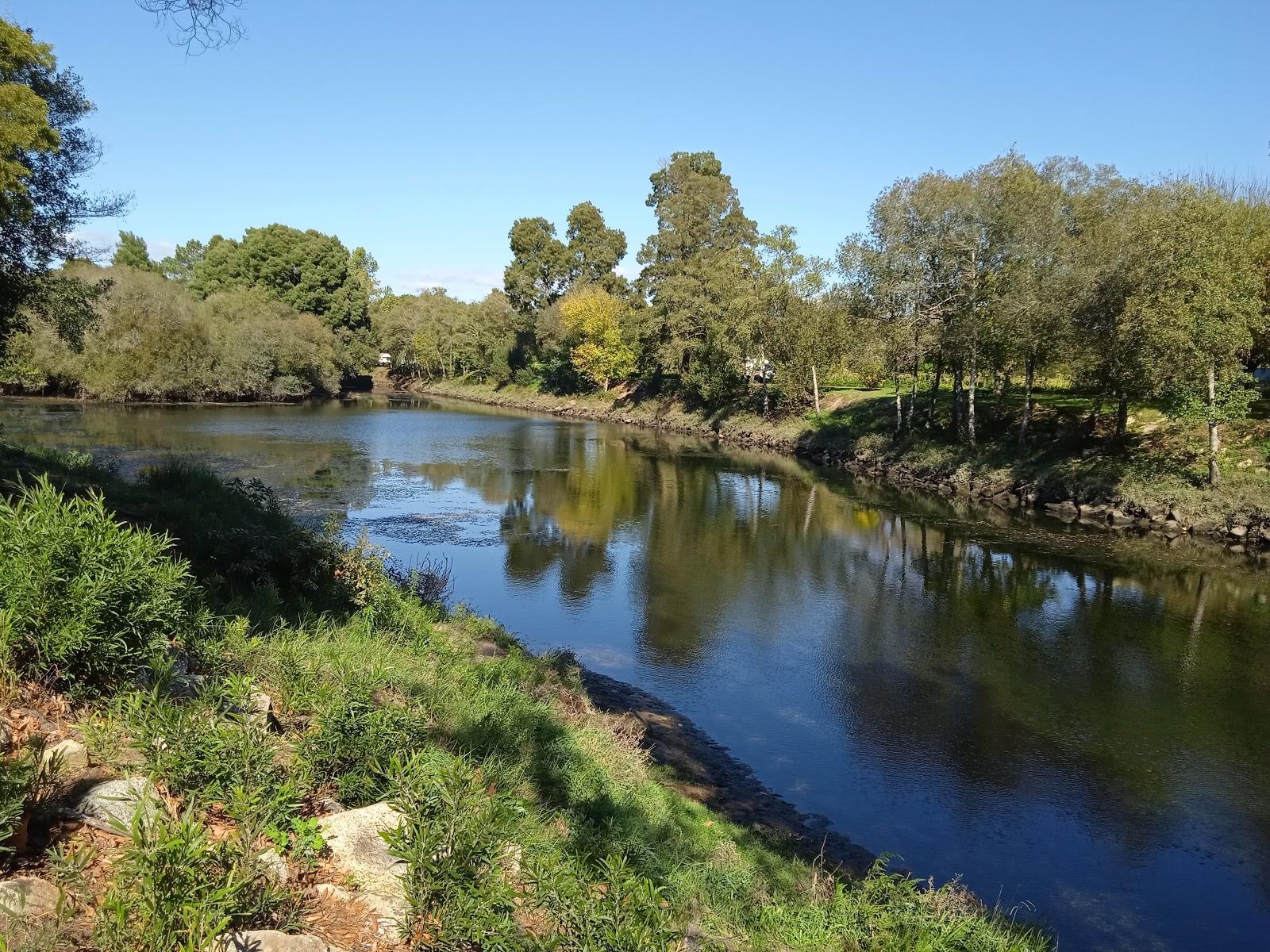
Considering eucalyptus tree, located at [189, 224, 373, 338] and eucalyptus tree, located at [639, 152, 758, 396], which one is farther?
eucalyptus tree, located at [189, 224, 373, 338]

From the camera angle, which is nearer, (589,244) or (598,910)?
(598,910)

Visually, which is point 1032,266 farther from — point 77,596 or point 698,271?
point 77,596

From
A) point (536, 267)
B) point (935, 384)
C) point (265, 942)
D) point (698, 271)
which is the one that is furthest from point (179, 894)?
point (536, 267)

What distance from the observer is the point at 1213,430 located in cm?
2553

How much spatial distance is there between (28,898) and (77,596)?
224 cm

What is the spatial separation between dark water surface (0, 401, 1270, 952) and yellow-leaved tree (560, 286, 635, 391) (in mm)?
35778

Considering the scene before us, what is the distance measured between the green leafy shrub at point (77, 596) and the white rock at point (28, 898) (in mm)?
1830

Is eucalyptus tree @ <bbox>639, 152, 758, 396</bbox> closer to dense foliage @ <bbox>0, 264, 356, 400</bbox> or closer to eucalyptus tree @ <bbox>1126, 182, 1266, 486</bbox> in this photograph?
eucalyptus tree @ <bbox>1126, 182, 1266, 486</bbox>

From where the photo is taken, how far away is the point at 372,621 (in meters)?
11.2

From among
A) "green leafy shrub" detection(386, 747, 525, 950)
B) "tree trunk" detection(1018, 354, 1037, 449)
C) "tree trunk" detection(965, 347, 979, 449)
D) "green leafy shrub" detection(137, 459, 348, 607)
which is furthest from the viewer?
"tree trunk" detection(965, 347, 979, 449)

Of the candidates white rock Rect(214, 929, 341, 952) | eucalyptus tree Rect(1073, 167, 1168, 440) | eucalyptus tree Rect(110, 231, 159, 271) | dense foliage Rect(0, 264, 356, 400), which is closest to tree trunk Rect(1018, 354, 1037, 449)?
eucalyptus tree Rect(1073, 167, 1168, 440)

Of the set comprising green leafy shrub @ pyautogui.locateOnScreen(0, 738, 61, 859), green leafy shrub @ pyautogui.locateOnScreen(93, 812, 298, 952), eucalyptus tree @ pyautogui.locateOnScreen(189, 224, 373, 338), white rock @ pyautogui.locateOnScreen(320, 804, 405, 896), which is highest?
eucalyptus tree @ pyautogui.locateOnScreen(189, 224, 373, 338)

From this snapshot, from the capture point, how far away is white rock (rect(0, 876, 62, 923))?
12.0 feet

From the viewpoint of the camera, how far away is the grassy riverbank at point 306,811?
13.5 ft
